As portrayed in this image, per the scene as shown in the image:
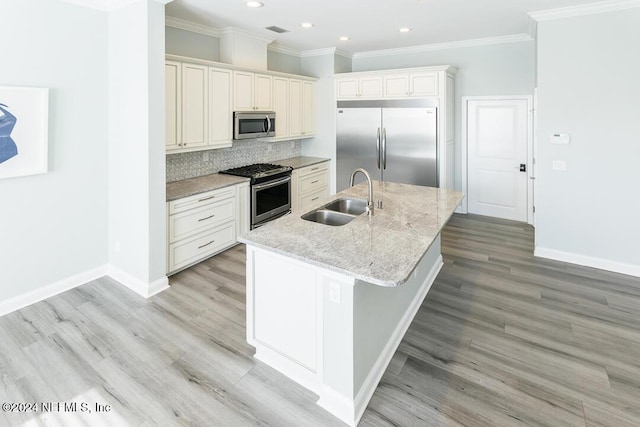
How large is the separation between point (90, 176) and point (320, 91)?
4.02m

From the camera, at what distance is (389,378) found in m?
2.29

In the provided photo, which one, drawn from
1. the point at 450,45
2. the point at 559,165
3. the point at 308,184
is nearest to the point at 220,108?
the point at 308,184

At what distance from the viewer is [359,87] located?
591 centimetres

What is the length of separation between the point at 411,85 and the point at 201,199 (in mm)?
3568

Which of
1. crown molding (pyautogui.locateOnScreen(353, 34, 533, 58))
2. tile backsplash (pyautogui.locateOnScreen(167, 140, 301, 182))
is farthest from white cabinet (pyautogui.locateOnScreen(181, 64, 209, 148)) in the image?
crown molding (pyautogui.locateOnScreen(353, 34, 533, 58))

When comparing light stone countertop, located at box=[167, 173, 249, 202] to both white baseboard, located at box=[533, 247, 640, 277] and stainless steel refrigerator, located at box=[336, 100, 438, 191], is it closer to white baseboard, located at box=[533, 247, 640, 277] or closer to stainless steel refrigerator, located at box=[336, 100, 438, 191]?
stainless steel refrigerator, located at box=[336, 100, 438, 191]

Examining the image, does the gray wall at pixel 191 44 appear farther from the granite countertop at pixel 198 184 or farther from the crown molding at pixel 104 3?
the granite countertop at pixel 198 184

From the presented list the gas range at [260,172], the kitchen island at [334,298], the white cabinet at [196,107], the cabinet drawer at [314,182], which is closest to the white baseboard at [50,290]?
the white cabinet at [196,107]

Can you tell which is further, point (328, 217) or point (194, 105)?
point (194, 105)

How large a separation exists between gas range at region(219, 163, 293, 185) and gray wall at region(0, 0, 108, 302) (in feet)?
5.32

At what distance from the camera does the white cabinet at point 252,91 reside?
4.66 metres

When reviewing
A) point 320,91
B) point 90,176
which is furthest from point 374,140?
point 90,176

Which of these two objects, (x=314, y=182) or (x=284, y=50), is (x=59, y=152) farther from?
(x=284, y=50)

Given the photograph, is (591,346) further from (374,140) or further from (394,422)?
(374,140)
